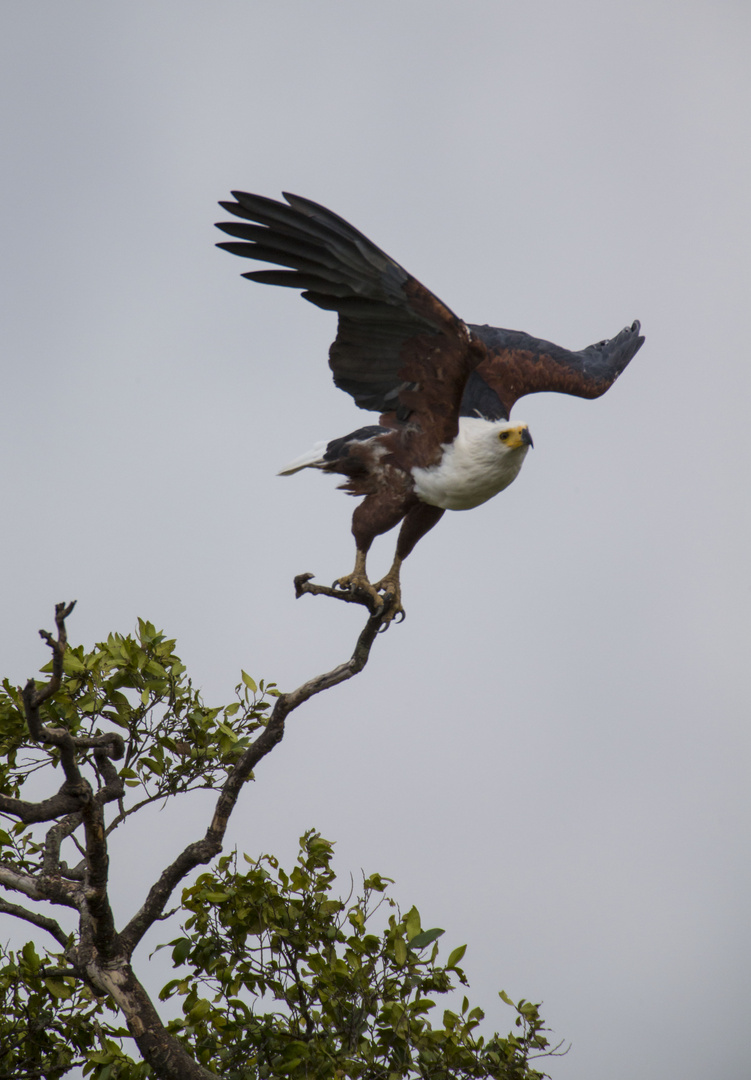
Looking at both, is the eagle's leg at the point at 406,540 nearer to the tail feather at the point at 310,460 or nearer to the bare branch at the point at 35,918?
the tail feather at the point at 310,460

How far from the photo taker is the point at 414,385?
4.32 metres

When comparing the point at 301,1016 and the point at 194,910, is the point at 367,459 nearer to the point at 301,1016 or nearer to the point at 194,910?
the point at 194,910

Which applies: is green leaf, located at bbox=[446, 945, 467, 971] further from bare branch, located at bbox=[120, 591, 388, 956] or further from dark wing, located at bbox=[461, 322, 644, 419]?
dark wing, located at bbox=[461, 322, 644, 419]

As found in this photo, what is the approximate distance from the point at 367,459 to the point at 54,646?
6.47 ft

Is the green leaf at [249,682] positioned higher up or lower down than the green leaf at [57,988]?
higher up

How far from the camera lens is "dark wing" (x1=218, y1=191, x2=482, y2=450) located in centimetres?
381

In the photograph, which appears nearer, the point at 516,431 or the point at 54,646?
the point at 54,646

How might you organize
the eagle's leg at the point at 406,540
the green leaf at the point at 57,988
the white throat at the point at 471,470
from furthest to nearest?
the eagle's leg at the point at 406,540 < the white throat at the point at 471,470 < the green leaf at the point at 57,988

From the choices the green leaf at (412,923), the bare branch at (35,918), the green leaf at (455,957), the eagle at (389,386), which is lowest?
the green leaf at (455,957)

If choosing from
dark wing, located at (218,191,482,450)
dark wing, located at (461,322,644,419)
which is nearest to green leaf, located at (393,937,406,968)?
dark wing, located at (218,191,482,450)

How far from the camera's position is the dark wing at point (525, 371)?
482cm

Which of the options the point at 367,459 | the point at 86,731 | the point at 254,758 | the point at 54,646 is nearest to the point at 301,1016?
the point at 254,758

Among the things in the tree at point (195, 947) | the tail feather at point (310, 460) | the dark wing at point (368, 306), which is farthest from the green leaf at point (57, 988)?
the dark wing at point (368, 306)

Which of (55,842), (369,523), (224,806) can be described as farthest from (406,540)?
(55,842)
